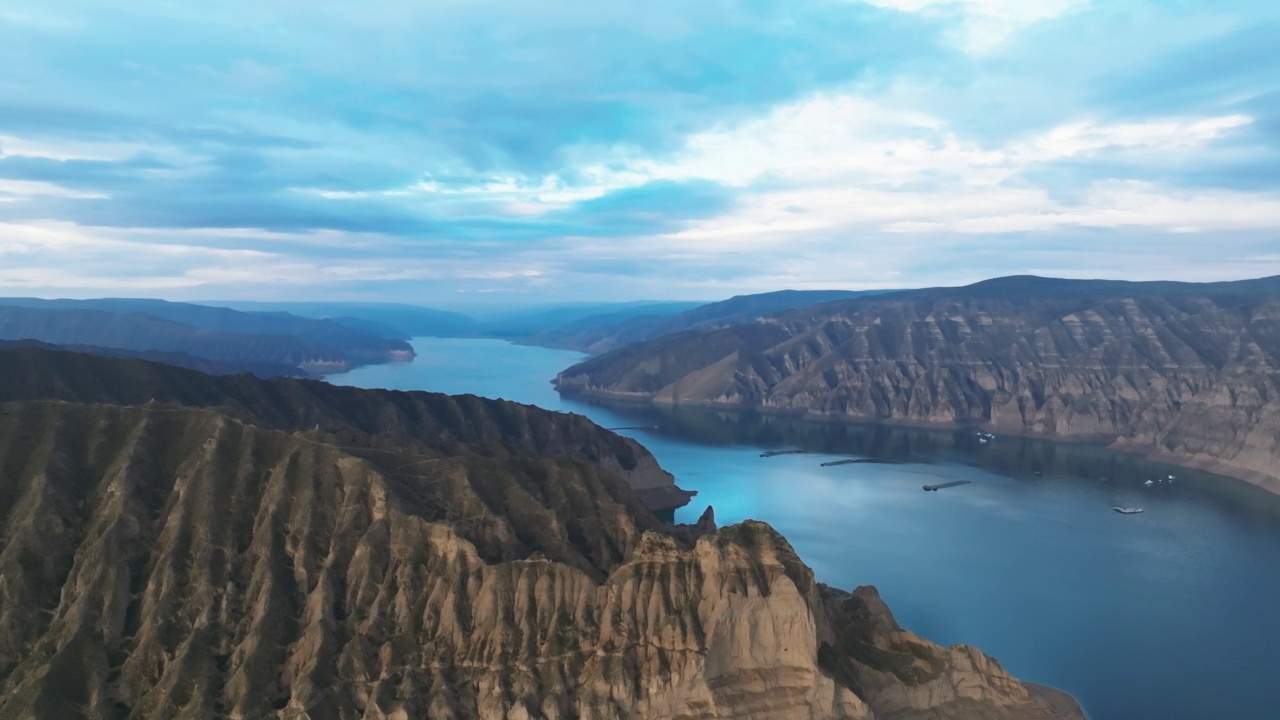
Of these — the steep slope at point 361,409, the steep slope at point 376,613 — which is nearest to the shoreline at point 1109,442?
the steep slope at point 361,409

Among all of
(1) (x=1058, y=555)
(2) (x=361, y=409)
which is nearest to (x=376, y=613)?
(2) (x=361, y=409)

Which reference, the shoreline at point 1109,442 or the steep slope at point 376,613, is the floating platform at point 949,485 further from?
the steep slope at point 376,613

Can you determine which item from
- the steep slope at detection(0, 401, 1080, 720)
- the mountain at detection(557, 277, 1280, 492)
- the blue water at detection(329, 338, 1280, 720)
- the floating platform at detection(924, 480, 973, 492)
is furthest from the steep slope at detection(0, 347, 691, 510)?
the mountain at detection(557, 277, 1280, 492)

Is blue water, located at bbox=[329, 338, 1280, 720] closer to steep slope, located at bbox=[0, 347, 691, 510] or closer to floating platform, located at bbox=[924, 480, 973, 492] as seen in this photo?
floating platform, located at bbox=[924, 480, 973, 492]

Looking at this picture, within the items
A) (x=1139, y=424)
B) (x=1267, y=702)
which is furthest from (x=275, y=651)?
(x=1139, y=424)

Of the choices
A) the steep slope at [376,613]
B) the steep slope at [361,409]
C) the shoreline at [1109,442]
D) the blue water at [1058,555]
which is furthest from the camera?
the shoreline at [1109,442]

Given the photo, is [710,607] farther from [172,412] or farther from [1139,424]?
[1139,424]

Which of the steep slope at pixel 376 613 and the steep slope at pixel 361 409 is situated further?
the steep slope at pixel 361 409

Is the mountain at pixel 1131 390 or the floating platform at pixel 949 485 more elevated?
the mountain at pixel 1131 390
